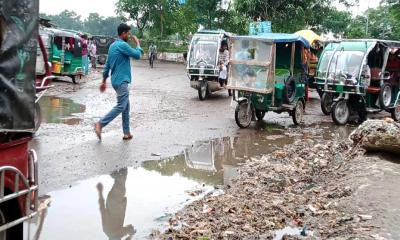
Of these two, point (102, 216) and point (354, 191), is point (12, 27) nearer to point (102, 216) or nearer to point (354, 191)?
point (102, 216)

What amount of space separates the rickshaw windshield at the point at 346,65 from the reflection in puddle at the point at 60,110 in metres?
6.74

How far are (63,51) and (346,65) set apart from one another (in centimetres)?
1119

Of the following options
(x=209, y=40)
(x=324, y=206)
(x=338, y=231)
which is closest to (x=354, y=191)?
(x=324, y=206)

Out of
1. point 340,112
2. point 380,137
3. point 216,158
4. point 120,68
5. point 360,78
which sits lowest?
point 216,158

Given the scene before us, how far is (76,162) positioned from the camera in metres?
7.17

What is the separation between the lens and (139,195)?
235 inches

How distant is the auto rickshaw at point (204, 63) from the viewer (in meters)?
16.7

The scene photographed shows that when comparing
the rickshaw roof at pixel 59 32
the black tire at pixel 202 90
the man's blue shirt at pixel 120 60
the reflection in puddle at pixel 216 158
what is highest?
the rickshaw roof at pixel 59 32

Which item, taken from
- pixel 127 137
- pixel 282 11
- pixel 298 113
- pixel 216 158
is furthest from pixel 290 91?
pixel 282 11

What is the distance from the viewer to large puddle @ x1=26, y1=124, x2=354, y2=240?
4859 mm

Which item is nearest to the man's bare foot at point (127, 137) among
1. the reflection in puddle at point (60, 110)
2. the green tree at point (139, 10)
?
the reflection in puddle at point (60, 110)

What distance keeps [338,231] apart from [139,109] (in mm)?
9309

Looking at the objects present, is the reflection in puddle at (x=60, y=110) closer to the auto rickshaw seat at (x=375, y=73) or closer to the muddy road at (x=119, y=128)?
the muddy road at (x=119, y=128)

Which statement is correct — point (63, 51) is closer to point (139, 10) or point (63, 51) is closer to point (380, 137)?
point (380, 137)
